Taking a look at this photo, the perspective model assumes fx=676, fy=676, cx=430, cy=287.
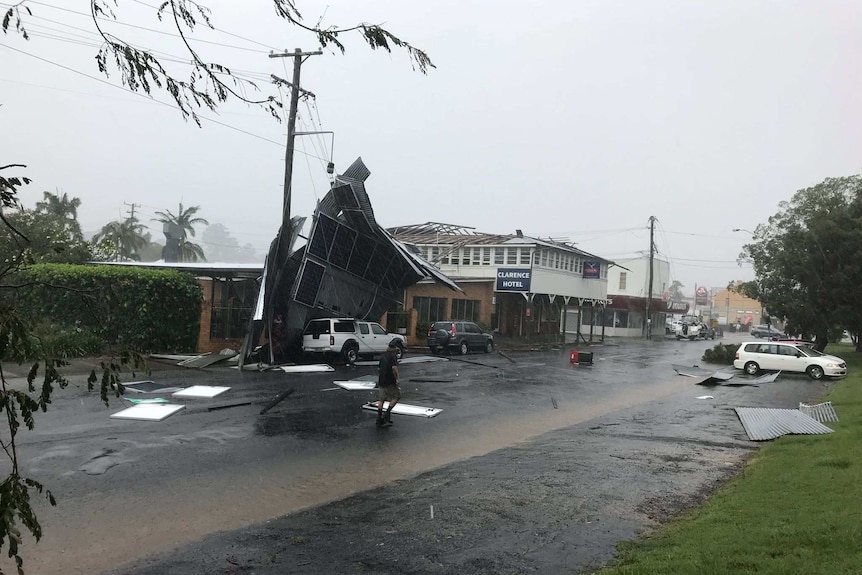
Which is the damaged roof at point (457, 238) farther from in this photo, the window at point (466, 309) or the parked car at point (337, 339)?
the parked car at point (337, 339)

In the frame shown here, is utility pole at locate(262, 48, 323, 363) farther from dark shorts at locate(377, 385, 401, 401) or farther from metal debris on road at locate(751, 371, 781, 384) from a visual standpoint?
metal debris on road at locate(751, 371, 781, 384)

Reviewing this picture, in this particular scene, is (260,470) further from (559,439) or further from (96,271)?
(96,271)

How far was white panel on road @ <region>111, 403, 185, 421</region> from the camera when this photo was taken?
505 inches

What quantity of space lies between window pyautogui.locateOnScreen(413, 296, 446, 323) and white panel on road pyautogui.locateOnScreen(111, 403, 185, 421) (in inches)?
1117

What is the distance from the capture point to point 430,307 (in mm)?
42844

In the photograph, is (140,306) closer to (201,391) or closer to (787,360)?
(201,391)

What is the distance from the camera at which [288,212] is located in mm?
24375

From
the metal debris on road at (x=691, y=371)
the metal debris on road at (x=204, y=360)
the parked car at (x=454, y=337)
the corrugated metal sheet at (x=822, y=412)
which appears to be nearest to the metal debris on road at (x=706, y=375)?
the metal debris on road at (x=691, y=371)

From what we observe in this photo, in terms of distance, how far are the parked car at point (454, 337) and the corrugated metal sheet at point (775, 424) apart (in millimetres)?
18074

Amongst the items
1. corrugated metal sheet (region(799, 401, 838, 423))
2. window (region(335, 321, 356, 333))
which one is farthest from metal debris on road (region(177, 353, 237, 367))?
corrugated metal sheet (region(799, 401, 838, 423))

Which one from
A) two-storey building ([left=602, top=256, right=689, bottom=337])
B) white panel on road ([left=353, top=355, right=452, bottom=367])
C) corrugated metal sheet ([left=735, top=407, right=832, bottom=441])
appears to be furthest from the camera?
two-storey building ([left=602, top=256, right=689, bottom=337])

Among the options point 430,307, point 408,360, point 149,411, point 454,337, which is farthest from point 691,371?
point 149,411

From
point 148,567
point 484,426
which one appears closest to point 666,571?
point 148,567

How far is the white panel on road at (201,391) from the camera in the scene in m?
15.9
